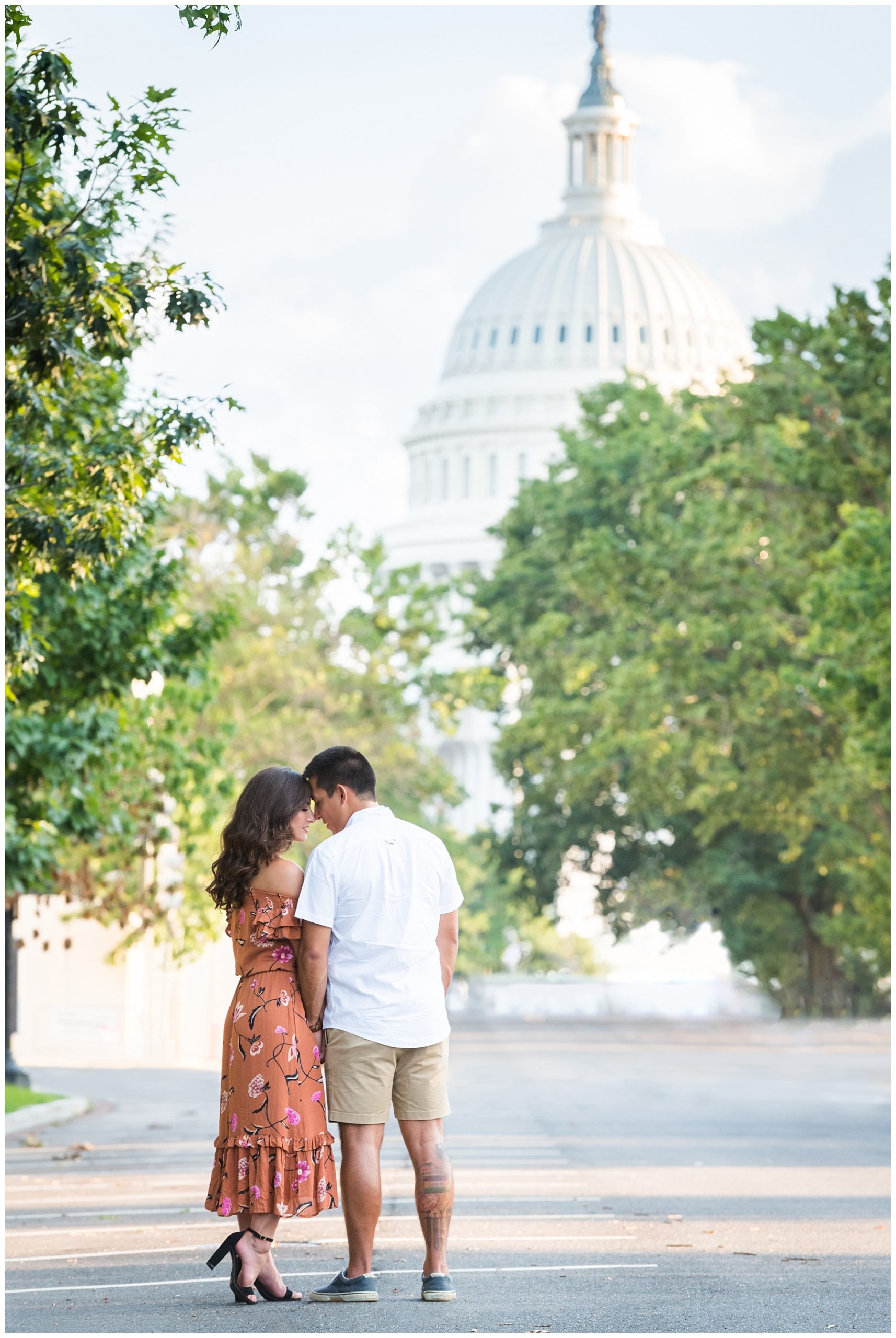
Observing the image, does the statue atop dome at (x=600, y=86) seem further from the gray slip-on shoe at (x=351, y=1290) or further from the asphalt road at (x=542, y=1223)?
the gray slip-on shoe at (x=351, y=1290)

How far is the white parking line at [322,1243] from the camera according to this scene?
9453 mm

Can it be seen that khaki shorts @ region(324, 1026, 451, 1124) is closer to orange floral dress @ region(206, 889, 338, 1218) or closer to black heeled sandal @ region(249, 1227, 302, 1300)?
orange floral dress @ region(206, 889, 338, 1218)

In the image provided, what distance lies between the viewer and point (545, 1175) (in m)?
13.8

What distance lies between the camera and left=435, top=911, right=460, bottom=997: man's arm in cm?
778

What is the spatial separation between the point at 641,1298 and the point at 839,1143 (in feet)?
32.1

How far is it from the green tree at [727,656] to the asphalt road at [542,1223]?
20.3ft

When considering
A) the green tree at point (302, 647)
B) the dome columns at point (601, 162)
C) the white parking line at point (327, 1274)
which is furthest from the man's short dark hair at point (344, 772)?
the dome columns at point (601, 162)

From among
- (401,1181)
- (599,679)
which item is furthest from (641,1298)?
(599,679)

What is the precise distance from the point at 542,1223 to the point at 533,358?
12141 cm

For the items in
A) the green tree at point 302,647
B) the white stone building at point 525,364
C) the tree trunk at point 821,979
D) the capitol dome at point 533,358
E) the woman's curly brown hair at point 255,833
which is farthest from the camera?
the capitol dome at point 533,358

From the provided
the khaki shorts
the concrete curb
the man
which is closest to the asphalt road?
the concrete curb

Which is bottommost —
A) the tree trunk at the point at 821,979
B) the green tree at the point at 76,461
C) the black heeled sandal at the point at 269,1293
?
the tree trunk at the point at 821,979

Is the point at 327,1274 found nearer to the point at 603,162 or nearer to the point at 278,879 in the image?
the point at 278,879

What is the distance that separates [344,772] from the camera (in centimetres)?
778
